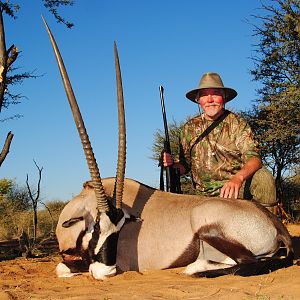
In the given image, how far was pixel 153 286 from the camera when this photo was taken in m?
3.60

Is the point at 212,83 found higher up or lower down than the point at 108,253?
higher up

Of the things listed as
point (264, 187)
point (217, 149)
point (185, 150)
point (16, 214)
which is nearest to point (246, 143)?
point (217, 149)

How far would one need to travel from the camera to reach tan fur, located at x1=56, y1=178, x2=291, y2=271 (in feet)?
13.8

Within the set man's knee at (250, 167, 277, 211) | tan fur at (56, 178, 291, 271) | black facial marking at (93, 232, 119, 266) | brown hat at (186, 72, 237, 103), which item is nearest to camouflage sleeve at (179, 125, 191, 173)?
brown hat at (186, 72, 237, 103)

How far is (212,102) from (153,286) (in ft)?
9.40

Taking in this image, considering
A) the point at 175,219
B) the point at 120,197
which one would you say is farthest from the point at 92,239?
the point at 175,219

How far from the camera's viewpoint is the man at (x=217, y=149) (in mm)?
5578

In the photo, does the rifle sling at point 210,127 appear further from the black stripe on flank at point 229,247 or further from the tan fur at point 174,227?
the black stripe on flank at point 229,247

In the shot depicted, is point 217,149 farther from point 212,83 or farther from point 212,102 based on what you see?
point 212,83

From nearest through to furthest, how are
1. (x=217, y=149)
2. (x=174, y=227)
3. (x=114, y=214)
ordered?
(x=114, y=214) < (x=174, y=227) < (x=217, y=149)

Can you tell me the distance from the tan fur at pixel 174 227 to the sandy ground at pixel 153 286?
18 centimetres

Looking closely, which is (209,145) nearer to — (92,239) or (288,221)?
(92,239)

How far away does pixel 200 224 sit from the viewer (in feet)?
14.0

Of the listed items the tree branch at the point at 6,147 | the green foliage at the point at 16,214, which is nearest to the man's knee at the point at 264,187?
the tree branch at the point at 6,147
